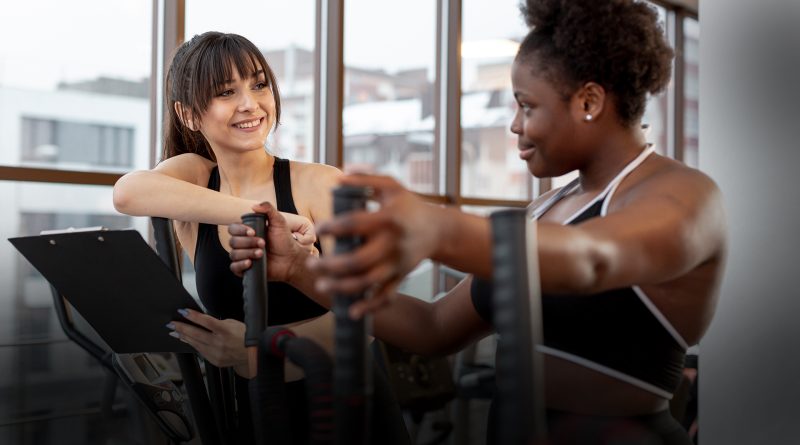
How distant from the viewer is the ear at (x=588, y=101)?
121cm

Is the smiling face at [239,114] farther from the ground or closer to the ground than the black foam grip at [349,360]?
farther from the ground

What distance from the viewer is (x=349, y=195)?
29.0 inches

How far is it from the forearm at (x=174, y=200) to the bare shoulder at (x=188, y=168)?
43 mm

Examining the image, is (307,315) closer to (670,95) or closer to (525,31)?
(525,31)

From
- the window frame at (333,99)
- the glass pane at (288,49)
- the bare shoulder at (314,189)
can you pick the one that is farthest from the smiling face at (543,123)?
the glass pane at (288,49)

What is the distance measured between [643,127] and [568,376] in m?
0.40

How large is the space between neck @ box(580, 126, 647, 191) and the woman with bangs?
0.60m

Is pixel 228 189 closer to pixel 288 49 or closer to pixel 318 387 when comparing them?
pixel 318 387

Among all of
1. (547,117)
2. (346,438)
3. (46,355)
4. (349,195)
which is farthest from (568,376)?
(46,355)

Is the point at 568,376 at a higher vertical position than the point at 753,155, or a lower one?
lower

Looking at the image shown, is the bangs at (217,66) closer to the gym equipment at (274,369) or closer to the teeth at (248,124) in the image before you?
the teeth at (248,124)

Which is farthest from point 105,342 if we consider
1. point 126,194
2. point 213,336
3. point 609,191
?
point 609,191

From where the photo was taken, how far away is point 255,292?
48.6 inches

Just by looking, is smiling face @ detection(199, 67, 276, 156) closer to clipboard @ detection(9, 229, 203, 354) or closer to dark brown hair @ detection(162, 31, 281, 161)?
dark brown hair @ detection(162, 31, 281, 161)
